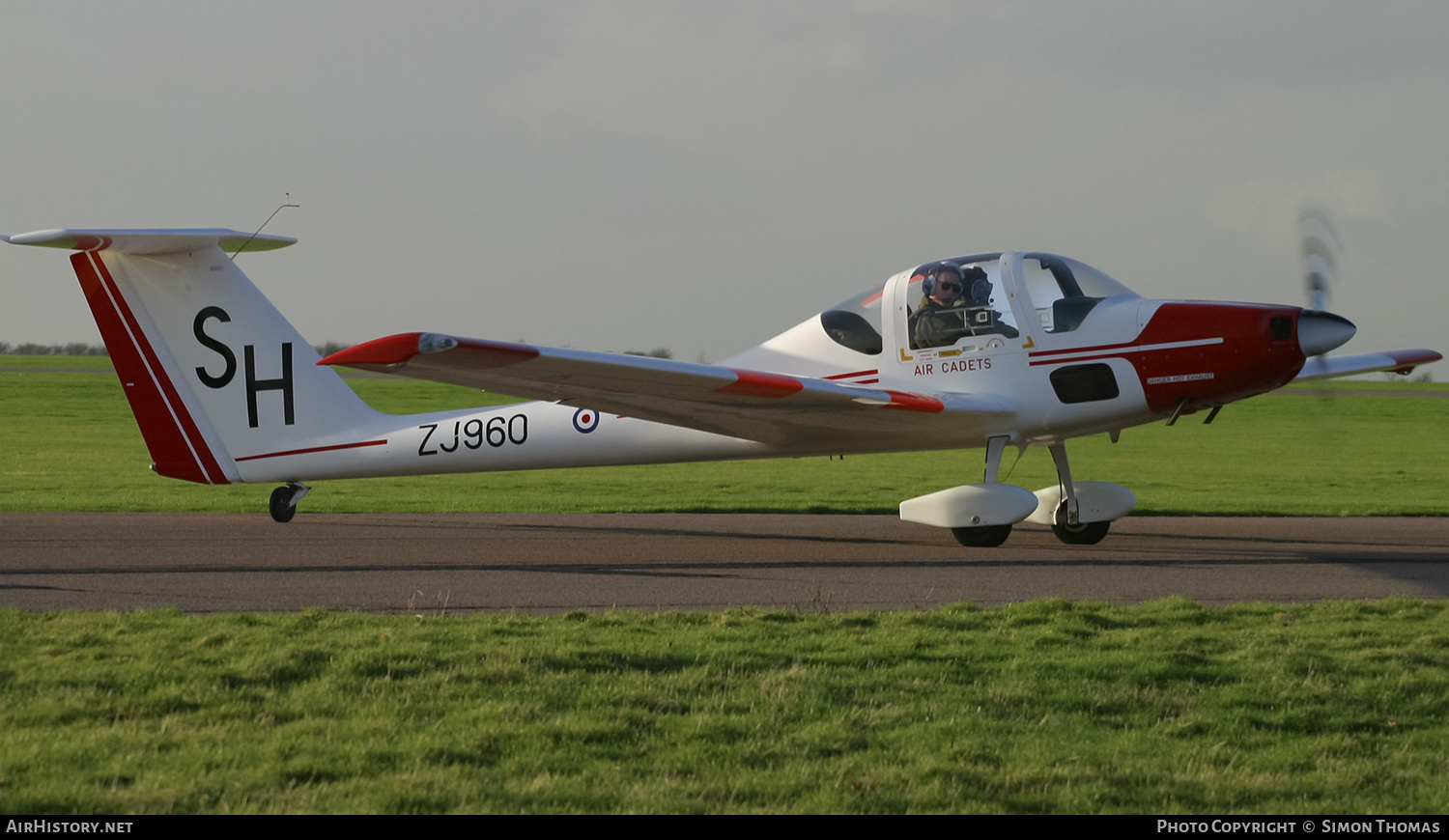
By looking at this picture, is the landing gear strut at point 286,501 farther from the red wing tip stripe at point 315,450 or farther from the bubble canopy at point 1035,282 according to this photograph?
the bubble canopy at point 1035,282

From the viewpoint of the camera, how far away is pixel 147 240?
11.2 meters

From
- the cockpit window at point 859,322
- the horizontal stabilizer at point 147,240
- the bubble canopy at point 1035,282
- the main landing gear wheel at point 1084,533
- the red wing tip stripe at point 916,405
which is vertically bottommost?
the main landing gear wheel at point 1084,533

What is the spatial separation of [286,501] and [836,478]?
11054 mm

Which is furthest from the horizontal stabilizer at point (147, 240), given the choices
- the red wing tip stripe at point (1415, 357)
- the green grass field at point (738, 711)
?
the red wing tip stripe at point (1415, 357)

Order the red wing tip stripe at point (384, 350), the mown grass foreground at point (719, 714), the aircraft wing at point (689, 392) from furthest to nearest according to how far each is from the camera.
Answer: the aircraft wing at point (689, 392) < the red wing tip stripe at point (384, 350) < the mown grass foreground at point (719, 714)

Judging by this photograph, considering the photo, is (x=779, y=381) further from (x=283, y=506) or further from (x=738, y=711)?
(x=283, y=506)

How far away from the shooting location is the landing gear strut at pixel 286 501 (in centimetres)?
1245

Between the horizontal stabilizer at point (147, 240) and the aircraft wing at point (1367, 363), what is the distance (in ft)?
→ 34.9

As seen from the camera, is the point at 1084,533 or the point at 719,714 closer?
the point at 719,714

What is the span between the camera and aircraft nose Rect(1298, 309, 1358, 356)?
9727 mm

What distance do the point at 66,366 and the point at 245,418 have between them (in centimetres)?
5067

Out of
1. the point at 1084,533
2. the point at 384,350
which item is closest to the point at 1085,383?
the point at 1084,533
